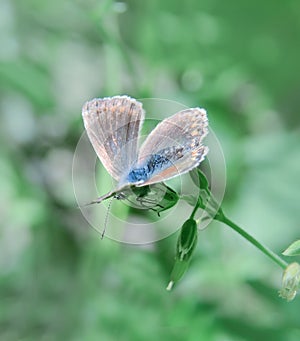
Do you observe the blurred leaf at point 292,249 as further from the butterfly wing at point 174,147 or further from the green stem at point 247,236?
the butterfly wing at point 174,147

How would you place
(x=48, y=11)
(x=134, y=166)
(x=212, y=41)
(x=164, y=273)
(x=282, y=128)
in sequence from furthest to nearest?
(x=48, y=11) < (x=282, y=128) < (x=212, y=41) < (x=164, y=273) < (x=134, y=166)

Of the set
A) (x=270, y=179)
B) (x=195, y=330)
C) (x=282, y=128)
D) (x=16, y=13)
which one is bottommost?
(x=195, y=330)

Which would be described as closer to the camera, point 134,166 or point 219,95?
point 134,166

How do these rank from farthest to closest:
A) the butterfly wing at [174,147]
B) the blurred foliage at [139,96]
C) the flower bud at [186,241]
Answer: the blurred foliage at [139,96] → the flower bud at [186,241] → the butterfly wing at [174,147]

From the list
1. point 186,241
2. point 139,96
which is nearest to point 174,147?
point 186,241

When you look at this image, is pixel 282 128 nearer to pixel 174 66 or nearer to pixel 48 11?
pixel 174 66

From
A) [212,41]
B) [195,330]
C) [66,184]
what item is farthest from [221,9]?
[195,330]

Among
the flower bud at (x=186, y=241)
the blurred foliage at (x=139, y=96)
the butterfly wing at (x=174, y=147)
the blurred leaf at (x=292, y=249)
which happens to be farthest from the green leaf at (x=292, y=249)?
the blurred foliage at (x=139, y=96)
